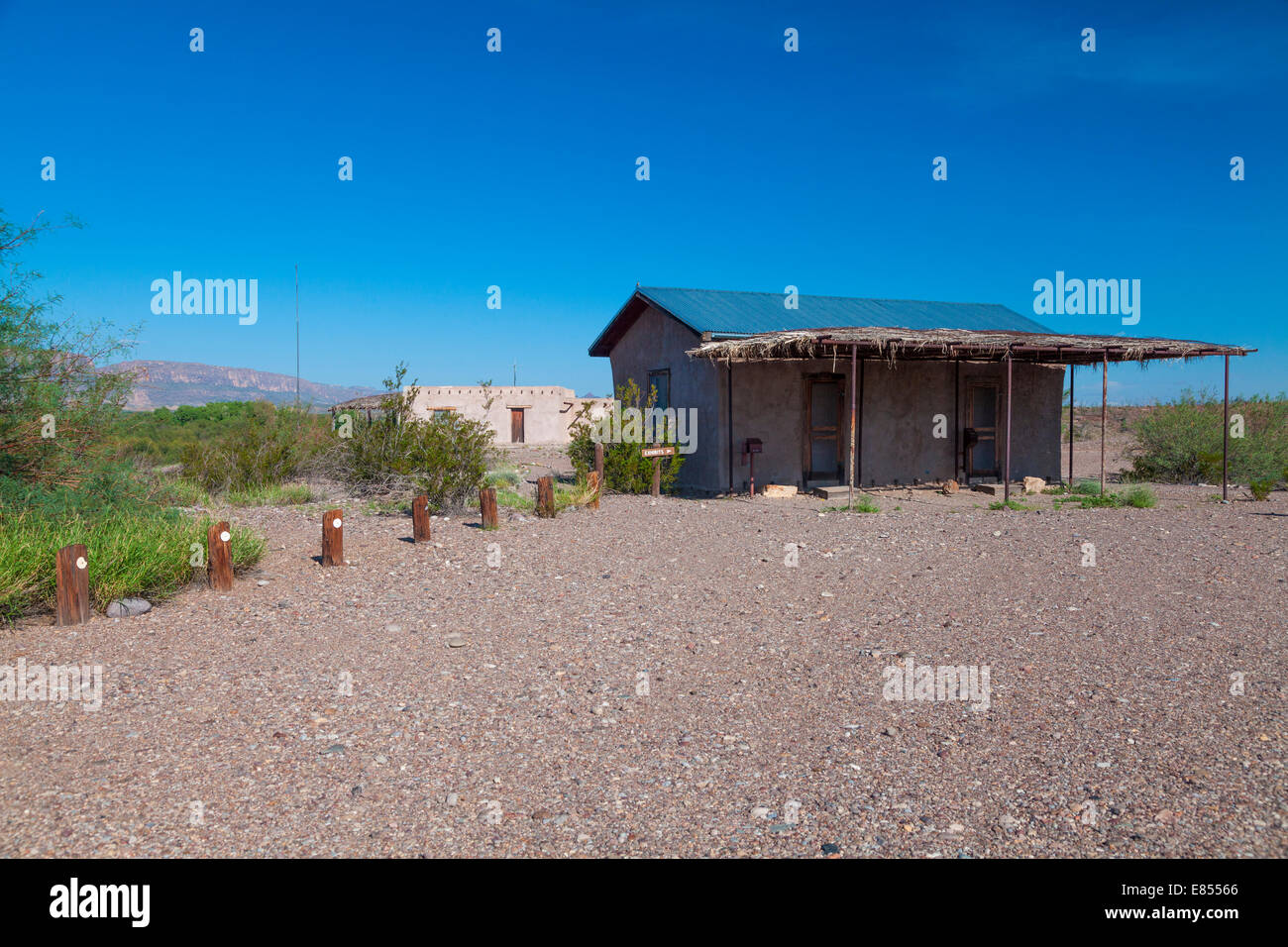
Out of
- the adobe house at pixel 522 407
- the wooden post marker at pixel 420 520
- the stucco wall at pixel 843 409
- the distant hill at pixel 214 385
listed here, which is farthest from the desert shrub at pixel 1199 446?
the distant hill at pixel 214 385

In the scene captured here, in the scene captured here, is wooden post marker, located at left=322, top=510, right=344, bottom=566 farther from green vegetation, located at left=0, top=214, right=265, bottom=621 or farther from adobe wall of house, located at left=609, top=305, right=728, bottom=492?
adobe wall of house, located at left=609, top=305, right=728, bottom=492

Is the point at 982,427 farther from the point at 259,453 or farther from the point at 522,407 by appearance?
the point at 522,407

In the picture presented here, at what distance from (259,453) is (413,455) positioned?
4.31m

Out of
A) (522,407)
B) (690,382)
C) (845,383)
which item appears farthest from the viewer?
(522,407)

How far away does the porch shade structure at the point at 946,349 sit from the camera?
1290cm

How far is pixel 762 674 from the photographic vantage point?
17.7 feet

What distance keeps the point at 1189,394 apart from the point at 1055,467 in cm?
508

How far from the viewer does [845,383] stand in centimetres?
1582

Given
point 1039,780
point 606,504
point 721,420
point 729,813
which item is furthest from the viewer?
point 721,420

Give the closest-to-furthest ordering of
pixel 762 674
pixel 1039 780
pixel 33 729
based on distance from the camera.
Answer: pixel 1039 780 → pixel 33 729 → pixel 762 674

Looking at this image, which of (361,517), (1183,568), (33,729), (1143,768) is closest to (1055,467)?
(1183,568)

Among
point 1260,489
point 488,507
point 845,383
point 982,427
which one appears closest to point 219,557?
point 488,507

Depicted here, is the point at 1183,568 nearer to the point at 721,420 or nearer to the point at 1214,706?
the point at 1214,706
